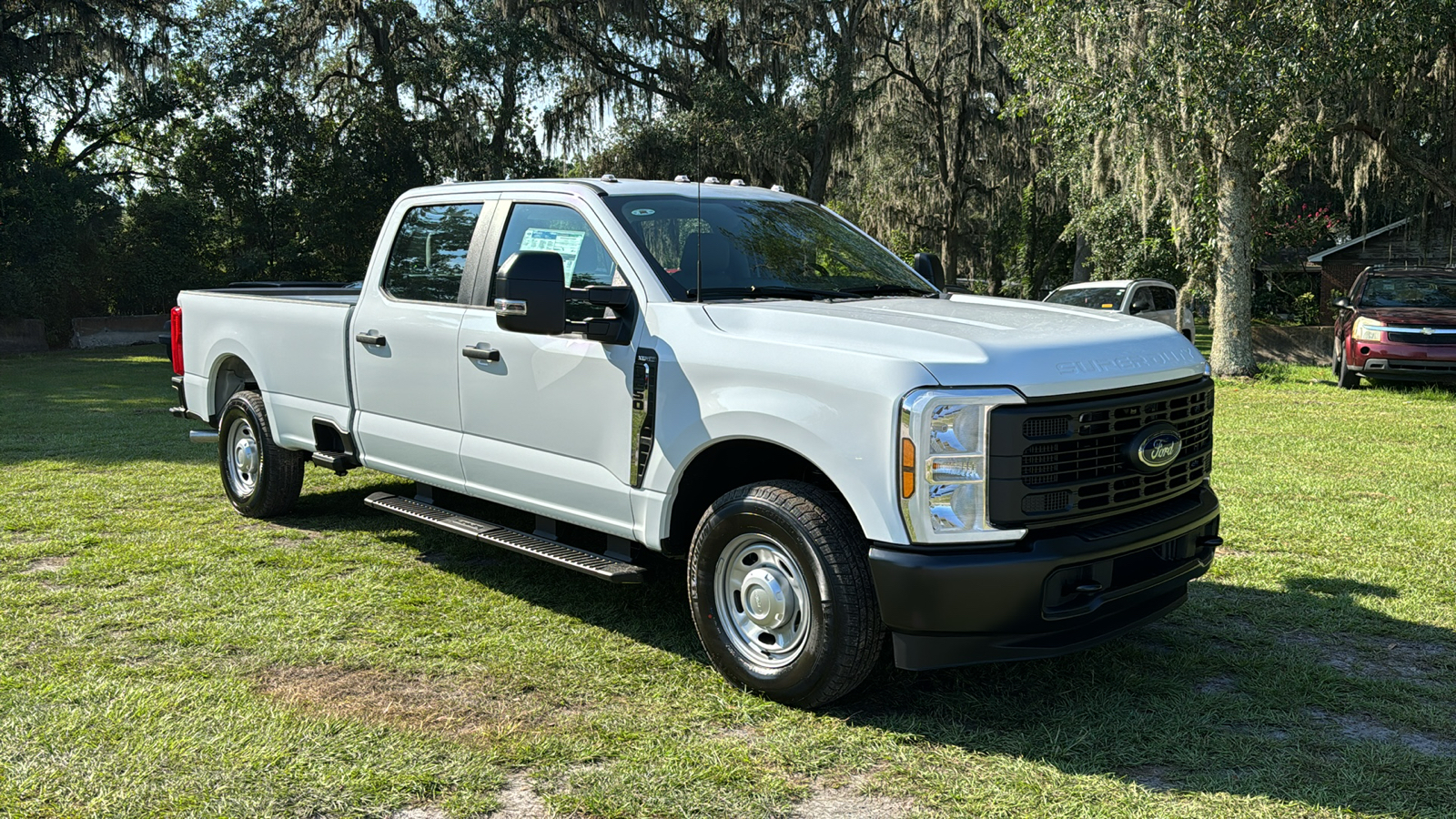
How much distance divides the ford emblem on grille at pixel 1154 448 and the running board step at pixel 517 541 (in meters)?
1.94

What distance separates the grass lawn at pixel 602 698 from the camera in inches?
138

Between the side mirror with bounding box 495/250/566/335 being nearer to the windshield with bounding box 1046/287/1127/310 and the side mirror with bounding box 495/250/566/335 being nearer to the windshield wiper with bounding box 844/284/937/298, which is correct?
the windshield wiper with bounding box 844/284/937/298

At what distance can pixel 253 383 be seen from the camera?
7.45m

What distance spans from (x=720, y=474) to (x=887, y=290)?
127 centimetres

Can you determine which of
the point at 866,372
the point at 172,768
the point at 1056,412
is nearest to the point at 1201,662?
the point at 1056,412

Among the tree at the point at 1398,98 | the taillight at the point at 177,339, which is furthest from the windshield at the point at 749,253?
the tree at the point at 1398,98

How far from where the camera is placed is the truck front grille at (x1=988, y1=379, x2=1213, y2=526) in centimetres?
372

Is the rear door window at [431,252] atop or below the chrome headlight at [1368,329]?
atop

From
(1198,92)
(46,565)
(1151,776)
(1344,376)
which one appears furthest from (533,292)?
(1344,376)

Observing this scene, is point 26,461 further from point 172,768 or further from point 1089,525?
point 1089,525

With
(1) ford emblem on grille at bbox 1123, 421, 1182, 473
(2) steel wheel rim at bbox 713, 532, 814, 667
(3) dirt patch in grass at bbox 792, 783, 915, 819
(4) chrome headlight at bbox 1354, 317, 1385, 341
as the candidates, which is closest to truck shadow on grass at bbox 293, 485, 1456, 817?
(3) dirt patch in grass at bbox 792, 783, 915, 819

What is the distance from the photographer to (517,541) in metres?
5.08

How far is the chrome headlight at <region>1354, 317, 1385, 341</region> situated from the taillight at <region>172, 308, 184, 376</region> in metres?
14.5

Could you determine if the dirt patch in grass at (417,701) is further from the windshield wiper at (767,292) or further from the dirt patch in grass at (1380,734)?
the dirt patch in grass at (1380,734)
